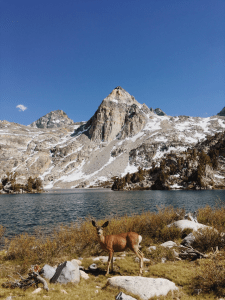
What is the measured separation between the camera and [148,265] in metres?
9.34

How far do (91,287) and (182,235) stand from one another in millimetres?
8809

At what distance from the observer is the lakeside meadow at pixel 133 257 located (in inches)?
251

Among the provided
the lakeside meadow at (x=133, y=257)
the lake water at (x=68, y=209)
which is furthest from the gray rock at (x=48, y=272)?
the lake water at (x=68, y=209)

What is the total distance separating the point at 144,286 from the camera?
20.9 feet

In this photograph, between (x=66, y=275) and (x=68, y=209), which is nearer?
(x=66, y=275)

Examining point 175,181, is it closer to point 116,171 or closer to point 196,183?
point 196,183

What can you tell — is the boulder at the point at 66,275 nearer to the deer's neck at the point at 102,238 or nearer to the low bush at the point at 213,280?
the deer's neck at the point at 102,238

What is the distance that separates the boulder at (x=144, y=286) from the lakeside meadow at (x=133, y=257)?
236 millimetres

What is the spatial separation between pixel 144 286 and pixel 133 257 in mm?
4461

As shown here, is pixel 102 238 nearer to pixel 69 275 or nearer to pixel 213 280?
pixel 69 275

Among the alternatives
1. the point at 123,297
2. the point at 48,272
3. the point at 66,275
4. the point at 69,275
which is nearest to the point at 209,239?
the point at 123,297

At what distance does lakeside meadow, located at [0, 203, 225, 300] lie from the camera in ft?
20.9

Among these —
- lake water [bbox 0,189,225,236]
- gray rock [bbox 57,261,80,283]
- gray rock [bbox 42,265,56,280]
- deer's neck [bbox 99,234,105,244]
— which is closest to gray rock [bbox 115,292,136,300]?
gray rock [bbox 57,261,80,283]

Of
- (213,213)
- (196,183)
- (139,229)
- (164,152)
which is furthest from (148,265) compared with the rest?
(164,152)
